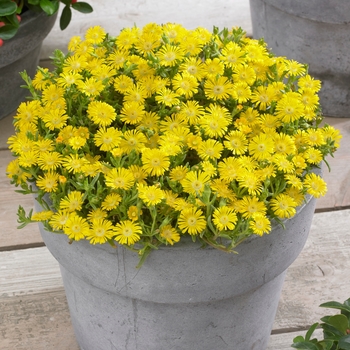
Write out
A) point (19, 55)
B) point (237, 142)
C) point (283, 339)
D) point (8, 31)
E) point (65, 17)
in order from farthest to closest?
1. point (65, 17)
2. point (19, 55)
3. point (8, 31)
4. point (283, 339)
5. point (237, 142)

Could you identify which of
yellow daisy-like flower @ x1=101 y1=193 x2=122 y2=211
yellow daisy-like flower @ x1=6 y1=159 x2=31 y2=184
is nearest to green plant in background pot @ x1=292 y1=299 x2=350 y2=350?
yellow daisy-like flower @ x1=101 y1=193 x2=122 y2=211

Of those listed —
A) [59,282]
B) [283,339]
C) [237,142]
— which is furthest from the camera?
[59,282]

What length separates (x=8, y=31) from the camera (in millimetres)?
1651

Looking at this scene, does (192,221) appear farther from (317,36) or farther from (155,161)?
(317,36)

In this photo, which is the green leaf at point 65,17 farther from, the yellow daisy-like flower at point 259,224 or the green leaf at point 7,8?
the yellow daisy-like flower at point 259,224

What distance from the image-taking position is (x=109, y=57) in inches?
42.1

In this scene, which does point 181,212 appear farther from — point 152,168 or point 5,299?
point 5,299

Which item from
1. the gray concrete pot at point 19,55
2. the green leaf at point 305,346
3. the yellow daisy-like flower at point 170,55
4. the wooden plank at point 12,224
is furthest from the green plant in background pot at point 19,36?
the green leaf at point 305,346

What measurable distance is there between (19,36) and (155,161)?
0.97 metres

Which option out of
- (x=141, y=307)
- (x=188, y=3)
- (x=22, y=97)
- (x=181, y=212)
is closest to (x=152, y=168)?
(x=181, y=212)

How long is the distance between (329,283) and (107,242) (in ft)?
2.16

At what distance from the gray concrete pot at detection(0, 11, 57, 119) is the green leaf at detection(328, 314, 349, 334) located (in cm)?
111

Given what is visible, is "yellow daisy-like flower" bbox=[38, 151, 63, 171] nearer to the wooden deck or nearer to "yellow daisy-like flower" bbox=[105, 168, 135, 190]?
"yellow daisy-like flower" bbox=[105, 168, 135, 190]

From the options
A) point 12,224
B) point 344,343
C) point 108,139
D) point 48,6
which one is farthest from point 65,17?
point 344,343
